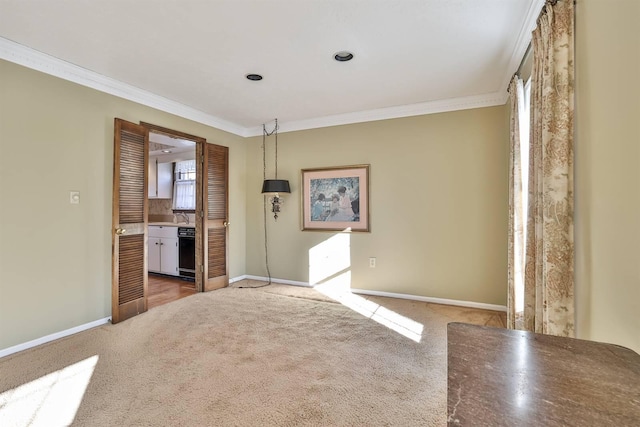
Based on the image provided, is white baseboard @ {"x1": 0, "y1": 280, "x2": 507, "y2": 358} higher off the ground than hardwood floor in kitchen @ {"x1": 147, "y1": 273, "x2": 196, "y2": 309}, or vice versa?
white baseboard @ {"x1": 0, "y1": 280, "x2": 507, "y2": 358}

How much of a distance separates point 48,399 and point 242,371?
46.0 inches

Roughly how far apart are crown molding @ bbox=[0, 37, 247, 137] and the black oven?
1798 mm

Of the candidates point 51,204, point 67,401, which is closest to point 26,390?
point 67,401

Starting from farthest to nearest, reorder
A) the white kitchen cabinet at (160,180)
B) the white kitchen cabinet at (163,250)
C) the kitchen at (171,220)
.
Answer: the white kitchen cabinet at (160,180) → the white kitchen cabinet at (163,250) → the kitchen at (171,220)

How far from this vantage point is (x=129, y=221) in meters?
3.40

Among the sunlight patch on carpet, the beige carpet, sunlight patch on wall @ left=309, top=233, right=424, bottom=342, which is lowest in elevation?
the beige carpet

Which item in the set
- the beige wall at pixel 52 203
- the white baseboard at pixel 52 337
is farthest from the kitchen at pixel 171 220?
the beige wall at pixel 52 203

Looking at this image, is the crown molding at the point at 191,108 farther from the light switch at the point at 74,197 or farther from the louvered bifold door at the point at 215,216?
the light switch at the point at 74,197

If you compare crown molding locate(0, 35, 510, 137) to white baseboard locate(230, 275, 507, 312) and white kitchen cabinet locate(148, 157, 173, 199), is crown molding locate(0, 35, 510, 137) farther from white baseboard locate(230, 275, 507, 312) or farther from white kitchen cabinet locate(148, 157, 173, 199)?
white baseboard locate(230, 275, 507, 312)

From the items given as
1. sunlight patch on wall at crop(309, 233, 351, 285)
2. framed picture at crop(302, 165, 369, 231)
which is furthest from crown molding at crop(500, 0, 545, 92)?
sunlight patch on wall at crop(309, 233, 351, 285)

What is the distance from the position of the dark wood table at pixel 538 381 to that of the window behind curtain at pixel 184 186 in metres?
5.84

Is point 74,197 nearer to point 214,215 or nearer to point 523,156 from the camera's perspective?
point 214,215

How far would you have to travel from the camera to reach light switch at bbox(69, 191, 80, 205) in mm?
2975

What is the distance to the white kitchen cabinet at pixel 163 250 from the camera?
5.26 m
